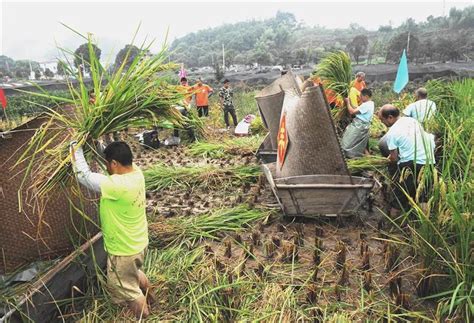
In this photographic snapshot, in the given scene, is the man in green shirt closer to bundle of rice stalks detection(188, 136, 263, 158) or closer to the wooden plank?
the wooden plank

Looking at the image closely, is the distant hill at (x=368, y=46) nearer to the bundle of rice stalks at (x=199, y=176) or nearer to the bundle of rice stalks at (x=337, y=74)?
the bundle of rice stalks at (x=337, y=74)

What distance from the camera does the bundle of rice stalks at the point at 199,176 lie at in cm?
500

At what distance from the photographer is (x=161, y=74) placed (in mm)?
2818

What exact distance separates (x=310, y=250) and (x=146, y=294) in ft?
4.82

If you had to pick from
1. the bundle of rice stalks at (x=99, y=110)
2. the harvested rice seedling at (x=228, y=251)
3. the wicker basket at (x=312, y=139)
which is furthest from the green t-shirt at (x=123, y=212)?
the wicker basket at (x=312, y=139)

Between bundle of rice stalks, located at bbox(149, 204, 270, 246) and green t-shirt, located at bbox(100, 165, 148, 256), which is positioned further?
bundle of rice stalks, located at bbox(149, 204, 270, 246)

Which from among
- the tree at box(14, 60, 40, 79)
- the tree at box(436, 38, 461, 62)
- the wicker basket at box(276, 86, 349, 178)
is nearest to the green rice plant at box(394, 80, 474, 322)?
the wicker basket at box(276, 86, 349, 178)

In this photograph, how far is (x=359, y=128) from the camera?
5129 mm

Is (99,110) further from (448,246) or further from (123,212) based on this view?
(448,246)

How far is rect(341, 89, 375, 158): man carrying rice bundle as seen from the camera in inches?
201

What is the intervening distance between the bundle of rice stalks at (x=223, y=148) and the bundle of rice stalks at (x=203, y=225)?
2.26 metres

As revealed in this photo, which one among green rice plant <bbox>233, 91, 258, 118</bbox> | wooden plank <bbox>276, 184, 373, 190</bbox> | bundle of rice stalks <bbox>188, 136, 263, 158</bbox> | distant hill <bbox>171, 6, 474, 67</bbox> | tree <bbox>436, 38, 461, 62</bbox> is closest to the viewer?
wooden plank <bbox>276, 184, 373, 190</bbox>

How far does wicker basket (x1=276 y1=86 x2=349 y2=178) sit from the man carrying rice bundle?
1642mm

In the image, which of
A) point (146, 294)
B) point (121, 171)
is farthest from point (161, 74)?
point (146, 294)
